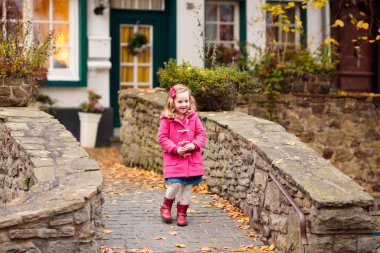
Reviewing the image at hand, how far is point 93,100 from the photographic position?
13922 mm

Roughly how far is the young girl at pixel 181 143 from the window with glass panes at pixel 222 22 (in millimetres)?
8409

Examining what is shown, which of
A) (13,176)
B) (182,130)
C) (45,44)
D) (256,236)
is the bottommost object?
(256,236)

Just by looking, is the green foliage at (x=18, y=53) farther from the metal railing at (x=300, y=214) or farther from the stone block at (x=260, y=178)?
the metal railing at (x=300, y=214)

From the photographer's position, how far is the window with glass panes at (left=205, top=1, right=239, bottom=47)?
1520 cm

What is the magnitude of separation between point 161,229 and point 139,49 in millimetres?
8457

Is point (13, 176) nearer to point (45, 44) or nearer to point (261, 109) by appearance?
point (45, 44)

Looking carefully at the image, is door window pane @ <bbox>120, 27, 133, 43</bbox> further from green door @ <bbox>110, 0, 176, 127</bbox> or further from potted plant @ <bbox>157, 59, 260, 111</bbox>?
potted plant @ <bbox>157, 59, 260, 111</bbox>

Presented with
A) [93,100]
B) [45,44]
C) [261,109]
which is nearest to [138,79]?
[93,100]

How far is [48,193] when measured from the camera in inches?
212

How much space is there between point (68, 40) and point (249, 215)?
8.11 m

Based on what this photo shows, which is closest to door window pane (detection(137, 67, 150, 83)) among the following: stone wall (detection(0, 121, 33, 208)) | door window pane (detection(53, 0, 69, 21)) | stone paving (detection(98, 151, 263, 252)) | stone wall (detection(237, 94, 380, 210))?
Result: door window pane (detection(53, 0, 69, 21))

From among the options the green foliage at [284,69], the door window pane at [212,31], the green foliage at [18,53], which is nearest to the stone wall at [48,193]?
the green foliage at [18,53]

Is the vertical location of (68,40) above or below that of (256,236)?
above

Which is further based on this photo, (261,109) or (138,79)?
(138,79)
